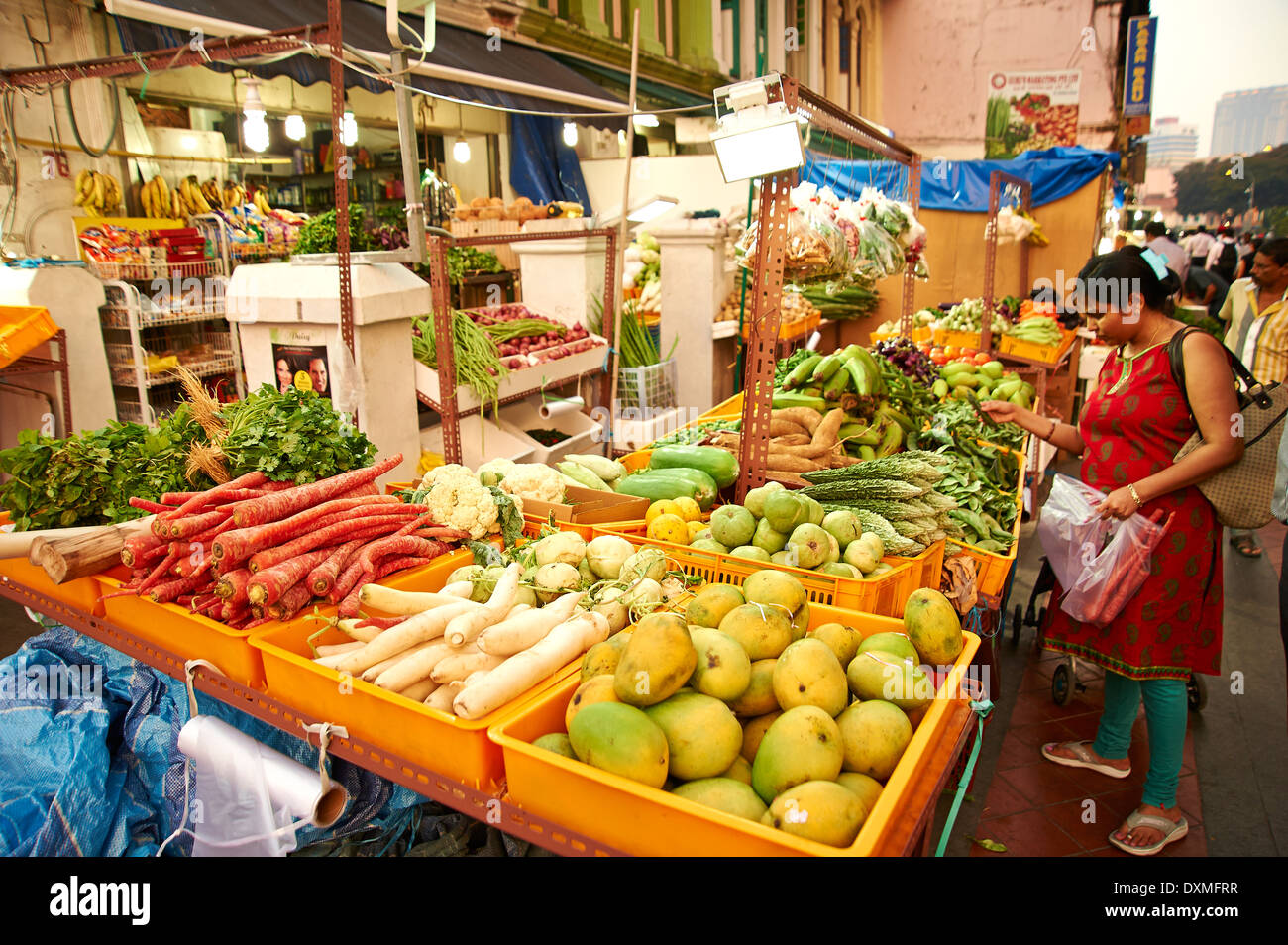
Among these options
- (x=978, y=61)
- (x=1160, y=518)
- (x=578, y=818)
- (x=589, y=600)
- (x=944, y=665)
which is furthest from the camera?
(x=978, y=61)

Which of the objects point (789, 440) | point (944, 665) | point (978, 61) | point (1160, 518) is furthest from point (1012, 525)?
point (978, 61)

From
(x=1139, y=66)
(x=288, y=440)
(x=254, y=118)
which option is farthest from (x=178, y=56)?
(x=1139, y=66)

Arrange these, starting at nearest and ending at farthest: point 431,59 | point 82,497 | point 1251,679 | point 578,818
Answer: point 578,818
point 82,497
point 1251,679
point 431,59

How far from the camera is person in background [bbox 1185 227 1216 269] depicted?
51.9ft

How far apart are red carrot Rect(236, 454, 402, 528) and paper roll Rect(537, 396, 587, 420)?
3204 mm

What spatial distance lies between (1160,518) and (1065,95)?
651 inches

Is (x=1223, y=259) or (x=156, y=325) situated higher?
(x=1223, y=259)

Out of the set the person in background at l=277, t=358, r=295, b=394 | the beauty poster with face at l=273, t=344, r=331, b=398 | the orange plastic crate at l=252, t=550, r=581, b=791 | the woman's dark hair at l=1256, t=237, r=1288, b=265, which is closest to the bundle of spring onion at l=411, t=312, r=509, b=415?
the beauty poster with face at l=273, t=344, r=331, b=398

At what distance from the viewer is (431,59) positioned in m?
6.88

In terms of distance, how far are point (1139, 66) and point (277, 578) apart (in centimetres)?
1789

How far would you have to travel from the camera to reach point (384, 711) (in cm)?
172

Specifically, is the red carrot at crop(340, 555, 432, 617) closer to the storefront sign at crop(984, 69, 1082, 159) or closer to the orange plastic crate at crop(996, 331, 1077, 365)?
the orange plastic crate at crop(996, 331, 1077, 365)

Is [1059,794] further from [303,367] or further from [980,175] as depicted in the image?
[980,175]
